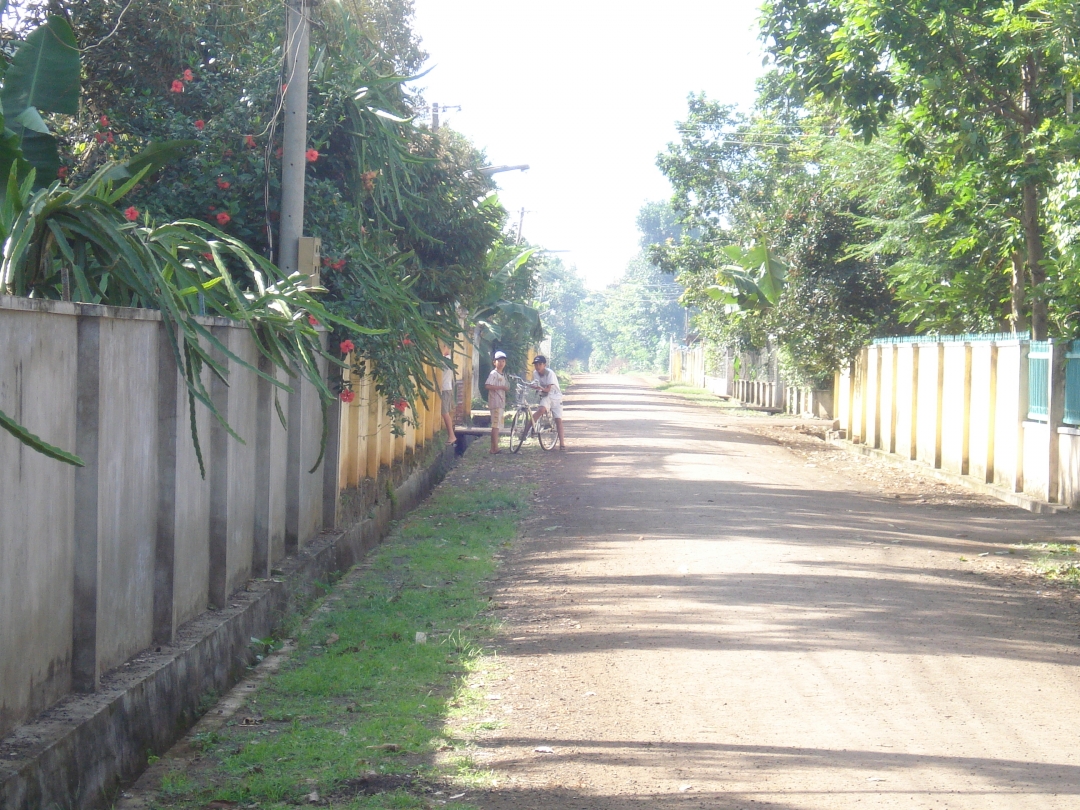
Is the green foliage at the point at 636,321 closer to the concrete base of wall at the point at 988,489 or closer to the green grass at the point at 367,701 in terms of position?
the concrete base of wall at the point at 988,489

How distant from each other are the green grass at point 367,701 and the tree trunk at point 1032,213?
29.6 feet

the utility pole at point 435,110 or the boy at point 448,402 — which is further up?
the utility pole at point 435,110

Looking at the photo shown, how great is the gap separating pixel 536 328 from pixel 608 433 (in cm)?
318

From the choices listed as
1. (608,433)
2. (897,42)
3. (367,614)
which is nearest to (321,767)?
(367,614)

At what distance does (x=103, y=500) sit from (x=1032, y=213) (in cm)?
1321

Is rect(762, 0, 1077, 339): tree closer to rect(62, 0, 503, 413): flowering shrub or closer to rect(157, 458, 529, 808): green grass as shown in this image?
rect(62, 0, 503, 413): flowering shrub

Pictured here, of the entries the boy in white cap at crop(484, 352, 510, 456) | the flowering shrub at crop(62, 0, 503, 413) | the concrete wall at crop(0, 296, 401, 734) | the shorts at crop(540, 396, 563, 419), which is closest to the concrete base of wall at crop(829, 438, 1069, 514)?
the shorts at crop(540, 396, 563, 419)

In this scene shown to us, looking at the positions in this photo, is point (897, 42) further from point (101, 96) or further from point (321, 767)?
point (321, 767)

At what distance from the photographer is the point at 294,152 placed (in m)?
9.26

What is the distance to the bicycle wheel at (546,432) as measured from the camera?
20.0 metres

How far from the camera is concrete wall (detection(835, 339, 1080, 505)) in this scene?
44.0 feet

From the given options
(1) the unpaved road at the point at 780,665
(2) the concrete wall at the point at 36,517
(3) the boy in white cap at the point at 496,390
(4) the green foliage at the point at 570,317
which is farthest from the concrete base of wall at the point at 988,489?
(4) the green foliage at the point at 570,317

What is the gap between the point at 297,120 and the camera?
924 cm

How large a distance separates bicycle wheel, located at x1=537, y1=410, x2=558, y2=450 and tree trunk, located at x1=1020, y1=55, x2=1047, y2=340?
8.18 metres
